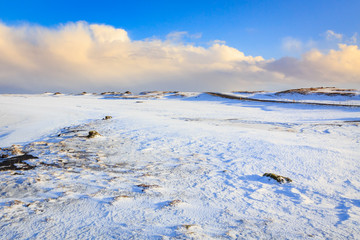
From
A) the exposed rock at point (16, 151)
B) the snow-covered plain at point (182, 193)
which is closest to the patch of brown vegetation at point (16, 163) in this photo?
the snow-covered plain at point (182, 193)

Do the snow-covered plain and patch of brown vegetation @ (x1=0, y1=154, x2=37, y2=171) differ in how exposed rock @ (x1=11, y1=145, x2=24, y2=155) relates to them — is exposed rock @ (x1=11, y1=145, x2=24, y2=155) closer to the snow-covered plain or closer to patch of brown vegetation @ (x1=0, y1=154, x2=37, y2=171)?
the snow-covered plain

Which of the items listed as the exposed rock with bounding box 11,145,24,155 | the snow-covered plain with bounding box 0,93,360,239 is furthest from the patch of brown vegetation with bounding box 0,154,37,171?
the exposed rock with bounding box 11,145,24,155

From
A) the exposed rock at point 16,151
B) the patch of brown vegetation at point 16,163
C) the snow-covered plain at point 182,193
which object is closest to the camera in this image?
the snow-covered plain at point 182,193

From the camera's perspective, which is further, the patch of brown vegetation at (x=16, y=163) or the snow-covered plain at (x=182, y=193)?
the patch of brown vegetation at (x=16, y=163)

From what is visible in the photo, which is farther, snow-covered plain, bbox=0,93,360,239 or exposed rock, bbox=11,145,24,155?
exposed rock, bbox=11,145,24,155

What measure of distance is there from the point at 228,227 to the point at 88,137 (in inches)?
256

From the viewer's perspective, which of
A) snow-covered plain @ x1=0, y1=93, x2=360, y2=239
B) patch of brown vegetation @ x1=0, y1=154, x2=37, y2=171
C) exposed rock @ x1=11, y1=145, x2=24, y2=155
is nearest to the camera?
snow-covered plain @ x1=0, y1=93, x2=360, y2=239

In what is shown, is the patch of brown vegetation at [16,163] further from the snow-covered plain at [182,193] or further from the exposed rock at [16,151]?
the exposed rock at [16,151]

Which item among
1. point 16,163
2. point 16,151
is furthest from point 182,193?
point 16,151

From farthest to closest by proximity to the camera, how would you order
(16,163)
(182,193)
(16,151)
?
(16,151) < (16,163) < (182,193)

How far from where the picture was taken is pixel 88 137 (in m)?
7.85

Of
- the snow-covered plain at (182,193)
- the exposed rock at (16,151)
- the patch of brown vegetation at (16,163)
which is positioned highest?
the exposed rock at (16,151)

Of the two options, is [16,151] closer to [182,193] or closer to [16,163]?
[16,163]

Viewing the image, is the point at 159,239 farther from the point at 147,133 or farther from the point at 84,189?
the point at 147,133
